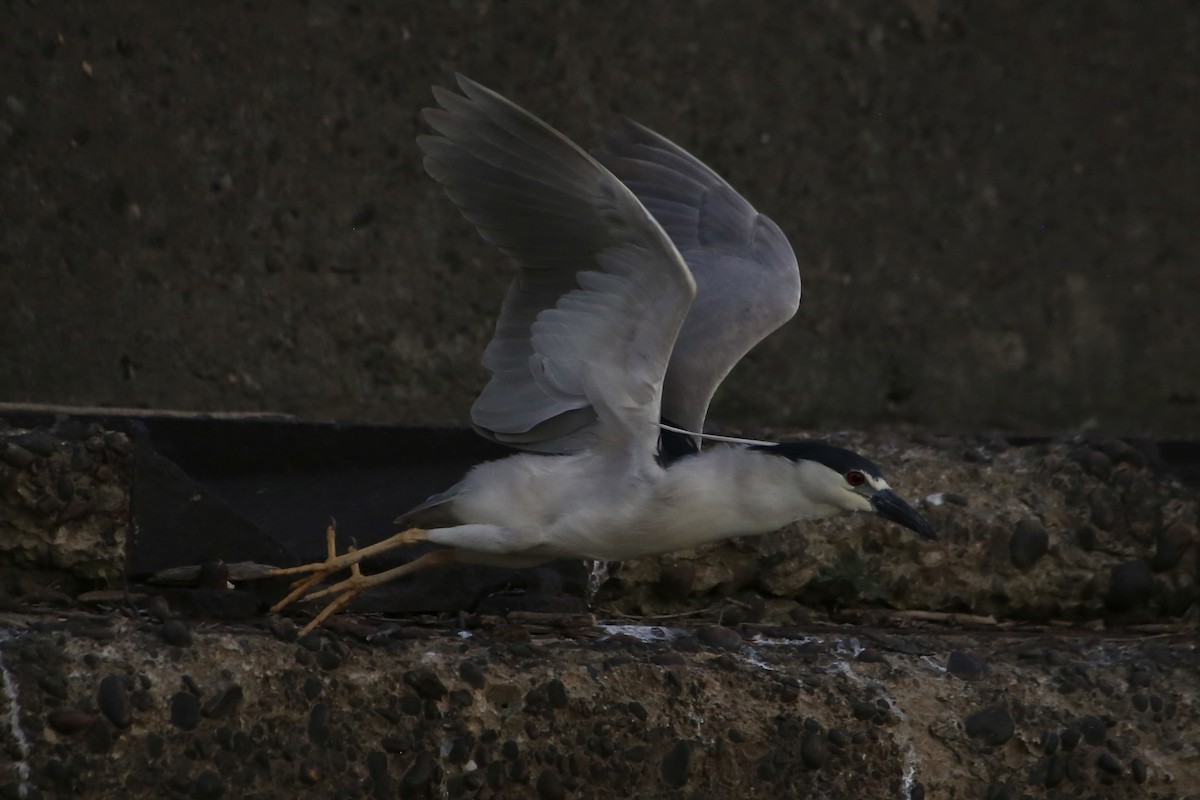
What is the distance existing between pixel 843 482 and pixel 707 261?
75 cm

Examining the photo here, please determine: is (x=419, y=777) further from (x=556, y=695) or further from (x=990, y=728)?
(x=990, y=728)

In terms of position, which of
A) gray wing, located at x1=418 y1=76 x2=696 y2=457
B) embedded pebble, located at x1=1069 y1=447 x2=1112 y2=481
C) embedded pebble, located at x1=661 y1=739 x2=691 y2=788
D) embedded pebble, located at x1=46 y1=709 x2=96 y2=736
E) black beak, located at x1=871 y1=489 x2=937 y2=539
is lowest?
embedded pebble, located at x1=661 y1=739 x2=691 y2=788

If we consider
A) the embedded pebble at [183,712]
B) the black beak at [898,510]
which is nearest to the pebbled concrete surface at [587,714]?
the embedded pebble at [183,712]

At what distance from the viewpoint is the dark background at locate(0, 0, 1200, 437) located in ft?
12.6

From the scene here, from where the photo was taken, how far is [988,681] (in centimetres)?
312

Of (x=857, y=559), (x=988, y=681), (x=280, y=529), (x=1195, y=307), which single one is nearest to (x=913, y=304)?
(x=1195, y=307)

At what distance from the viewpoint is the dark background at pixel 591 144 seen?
3.84 metres

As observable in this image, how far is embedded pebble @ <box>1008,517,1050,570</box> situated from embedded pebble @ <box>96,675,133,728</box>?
2.24 metres

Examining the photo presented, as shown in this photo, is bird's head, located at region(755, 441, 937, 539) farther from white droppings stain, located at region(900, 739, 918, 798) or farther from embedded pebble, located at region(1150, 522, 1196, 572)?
embedded pebble, located at region(1150, 522, 1196, 572)

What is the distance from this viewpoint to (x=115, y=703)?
94.2 inches

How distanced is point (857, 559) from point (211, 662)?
1.74 metres

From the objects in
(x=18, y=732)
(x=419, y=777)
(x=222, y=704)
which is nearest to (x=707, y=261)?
(x=419, y=777)

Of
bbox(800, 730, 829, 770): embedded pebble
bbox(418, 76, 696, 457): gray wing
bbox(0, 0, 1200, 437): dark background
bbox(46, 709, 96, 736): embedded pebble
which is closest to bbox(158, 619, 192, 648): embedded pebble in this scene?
bbox(46, 709, 96, 736): embedded pebble

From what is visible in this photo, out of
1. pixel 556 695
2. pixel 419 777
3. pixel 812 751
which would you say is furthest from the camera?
pixel 812 751
